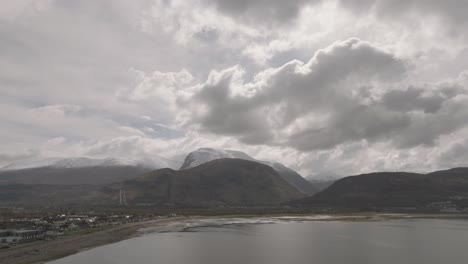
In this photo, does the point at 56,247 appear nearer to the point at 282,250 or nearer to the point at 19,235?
the point at 19,235

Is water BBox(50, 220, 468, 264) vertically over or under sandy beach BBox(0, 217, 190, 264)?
under

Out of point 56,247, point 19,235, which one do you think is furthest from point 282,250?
point 19,235

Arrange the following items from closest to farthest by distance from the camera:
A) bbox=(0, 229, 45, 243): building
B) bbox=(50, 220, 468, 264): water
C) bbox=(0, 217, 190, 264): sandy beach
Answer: bbox=(0, 217, 190, 264): sandy beach
bbox=(50, 220, 468, 264): water
bbox=(0, 229, 45, 243): building

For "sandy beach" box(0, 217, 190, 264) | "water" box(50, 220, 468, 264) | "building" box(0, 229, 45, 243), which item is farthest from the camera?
"building" box(0, 229, 45, 243)

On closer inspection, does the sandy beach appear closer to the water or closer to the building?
the water

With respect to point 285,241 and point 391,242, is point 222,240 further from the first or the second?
point 391,242

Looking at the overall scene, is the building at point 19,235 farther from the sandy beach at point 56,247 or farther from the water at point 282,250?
the water at point 282,250

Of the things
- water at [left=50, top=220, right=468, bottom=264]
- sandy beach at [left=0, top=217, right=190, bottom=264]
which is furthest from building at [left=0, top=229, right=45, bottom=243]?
water at [left=50, top=220, right=468, bottom=264]

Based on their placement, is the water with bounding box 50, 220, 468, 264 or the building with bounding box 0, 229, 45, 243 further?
the building with bounding box 0, 229, 45, 243

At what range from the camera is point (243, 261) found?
317ft

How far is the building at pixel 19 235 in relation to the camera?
118 metres

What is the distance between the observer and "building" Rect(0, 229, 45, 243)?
118m

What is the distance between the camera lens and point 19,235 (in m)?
126

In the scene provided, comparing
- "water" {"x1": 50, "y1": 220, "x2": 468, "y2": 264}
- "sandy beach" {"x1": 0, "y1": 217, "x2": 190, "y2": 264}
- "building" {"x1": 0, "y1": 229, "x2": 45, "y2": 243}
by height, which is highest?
"building" {"x1": 0, "y1": 229, "x2": 45, "y2": 243}
